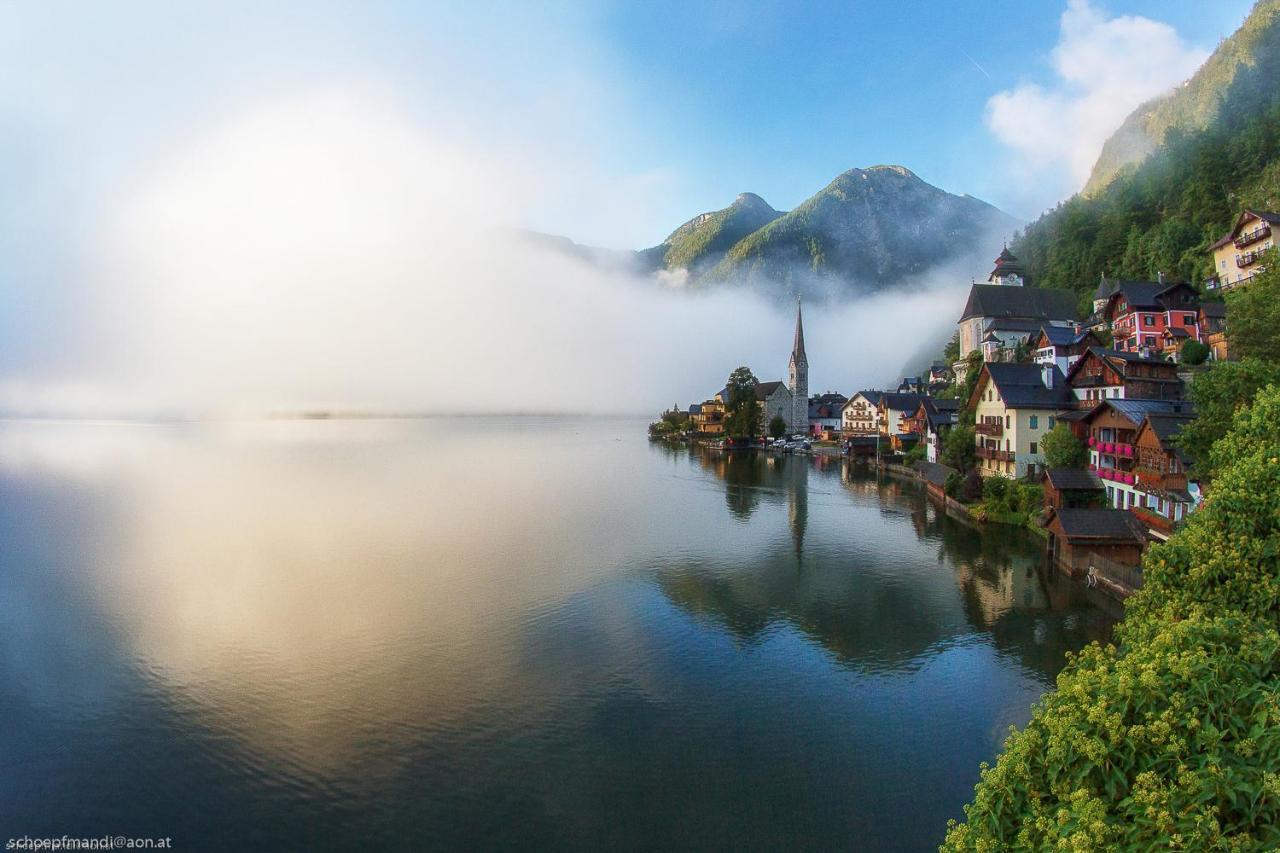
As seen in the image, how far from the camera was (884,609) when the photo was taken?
25.5 metres

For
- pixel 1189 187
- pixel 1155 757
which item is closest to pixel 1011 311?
pixel 1189 187

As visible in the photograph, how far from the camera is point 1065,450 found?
1487 inches

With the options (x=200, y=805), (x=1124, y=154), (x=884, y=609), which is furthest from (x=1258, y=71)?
(x=200, y=805)

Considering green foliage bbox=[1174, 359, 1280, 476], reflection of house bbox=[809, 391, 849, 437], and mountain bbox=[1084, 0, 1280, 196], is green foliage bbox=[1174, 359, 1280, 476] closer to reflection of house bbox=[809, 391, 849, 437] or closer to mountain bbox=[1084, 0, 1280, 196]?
mountain bbox=[1084, 0, 1280, 196]

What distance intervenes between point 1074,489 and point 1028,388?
502 inches

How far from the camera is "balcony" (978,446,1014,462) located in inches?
1733

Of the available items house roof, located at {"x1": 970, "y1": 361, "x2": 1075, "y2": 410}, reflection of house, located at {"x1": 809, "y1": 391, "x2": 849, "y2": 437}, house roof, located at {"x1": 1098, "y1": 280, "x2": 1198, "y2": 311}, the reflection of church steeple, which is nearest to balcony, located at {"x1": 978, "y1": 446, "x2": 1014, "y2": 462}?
house roof, located at {"x1": 970, "y1": 361, "x2": 1075, "y2": 410}

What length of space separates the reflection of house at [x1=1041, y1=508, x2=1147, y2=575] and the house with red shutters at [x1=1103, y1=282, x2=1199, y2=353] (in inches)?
1155

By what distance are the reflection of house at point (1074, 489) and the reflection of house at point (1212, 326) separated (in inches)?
706

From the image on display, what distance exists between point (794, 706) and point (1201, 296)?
59639mm

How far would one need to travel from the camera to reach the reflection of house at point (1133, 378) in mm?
37500

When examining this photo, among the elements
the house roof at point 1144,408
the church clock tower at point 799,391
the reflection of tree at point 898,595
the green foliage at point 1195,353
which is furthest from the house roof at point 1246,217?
the church clock tower at point 799,391

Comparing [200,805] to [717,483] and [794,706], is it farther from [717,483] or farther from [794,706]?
[717,483]

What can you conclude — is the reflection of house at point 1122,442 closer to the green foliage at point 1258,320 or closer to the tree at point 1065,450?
the tree at point 1065,450
